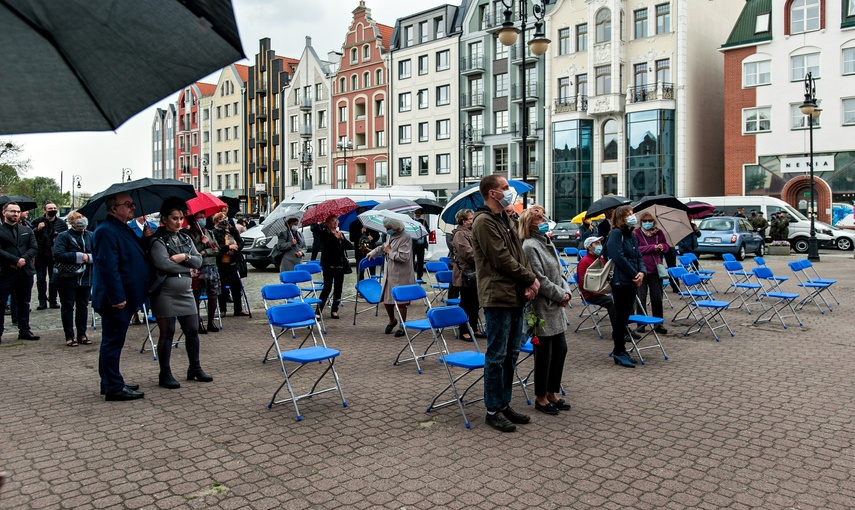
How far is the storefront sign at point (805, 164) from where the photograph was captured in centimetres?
3838

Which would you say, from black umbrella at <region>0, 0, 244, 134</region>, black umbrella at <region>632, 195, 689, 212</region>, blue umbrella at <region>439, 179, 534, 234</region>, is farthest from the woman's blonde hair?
black umbrella at <region>632, 195, 689, 212</region>

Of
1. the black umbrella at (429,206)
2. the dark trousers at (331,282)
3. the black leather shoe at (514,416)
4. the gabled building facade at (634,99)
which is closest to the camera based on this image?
the black leather shoe at (514,416)

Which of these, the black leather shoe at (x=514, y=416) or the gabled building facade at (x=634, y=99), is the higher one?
the gabled building facade at (x=634, y=99)

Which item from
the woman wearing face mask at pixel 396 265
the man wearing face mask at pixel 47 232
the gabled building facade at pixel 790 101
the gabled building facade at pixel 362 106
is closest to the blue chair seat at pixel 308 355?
the woman wearing face mask at pixel 396 265

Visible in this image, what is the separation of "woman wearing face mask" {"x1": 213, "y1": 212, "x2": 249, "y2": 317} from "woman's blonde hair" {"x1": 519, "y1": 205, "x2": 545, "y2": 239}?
6778 millimetres

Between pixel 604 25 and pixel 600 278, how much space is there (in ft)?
132

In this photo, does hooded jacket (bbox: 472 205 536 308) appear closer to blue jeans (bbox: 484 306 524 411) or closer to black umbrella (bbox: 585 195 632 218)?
blue jeans (bbox: 484 306 524 411)

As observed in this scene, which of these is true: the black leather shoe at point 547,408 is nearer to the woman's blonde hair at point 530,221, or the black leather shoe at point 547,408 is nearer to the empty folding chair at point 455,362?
the empty folding chair at point 455,362

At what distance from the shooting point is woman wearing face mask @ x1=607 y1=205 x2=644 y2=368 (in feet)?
26.4

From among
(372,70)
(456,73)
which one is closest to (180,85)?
(456,73)

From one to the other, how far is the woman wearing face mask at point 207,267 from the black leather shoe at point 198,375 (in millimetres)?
2958

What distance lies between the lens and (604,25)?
1751 inches

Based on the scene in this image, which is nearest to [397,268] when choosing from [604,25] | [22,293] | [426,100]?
[22,293]

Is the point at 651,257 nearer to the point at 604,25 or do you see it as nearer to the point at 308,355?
the point at 308,355
